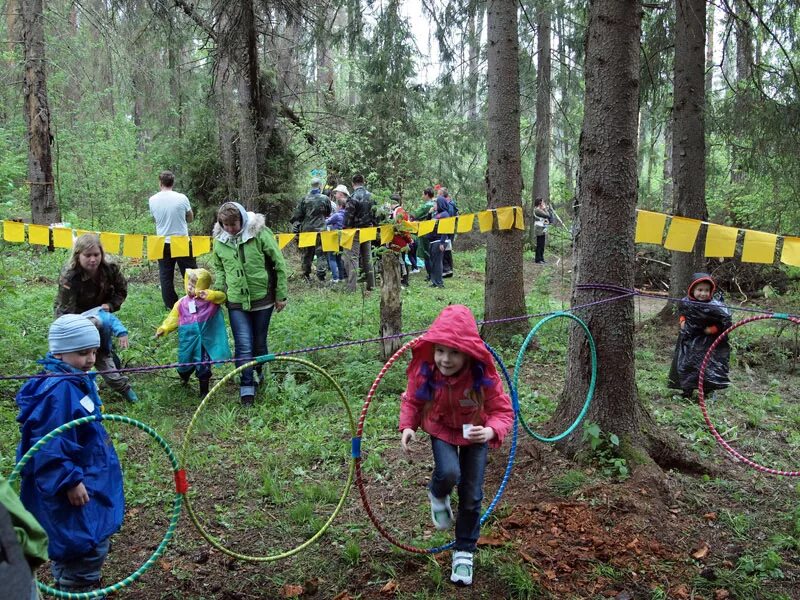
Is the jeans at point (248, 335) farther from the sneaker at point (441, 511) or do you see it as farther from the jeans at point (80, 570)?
the jeans at point (80, 570)

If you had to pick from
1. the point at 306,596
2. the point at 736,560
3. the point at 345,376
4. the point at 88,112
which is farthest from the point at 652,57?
the point at 88,112

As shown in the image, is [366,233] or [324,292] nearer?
[366,233]

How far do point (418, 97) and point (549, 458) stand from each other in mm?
13770

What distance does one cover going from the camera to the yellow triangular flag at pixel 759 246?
25.8 ft

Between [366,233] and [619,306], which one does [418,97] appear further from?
[619,306]

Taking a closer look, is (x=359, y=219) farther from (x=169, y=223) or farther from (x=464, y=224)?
(x=169, y=223)

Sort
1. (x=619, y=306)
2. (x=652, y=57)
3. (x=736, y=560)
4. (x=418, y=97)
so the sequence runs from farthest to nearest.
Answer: (x=418, y=97) → (x=652, y=57) → (x=619, y=306) → (x=736, y=560)

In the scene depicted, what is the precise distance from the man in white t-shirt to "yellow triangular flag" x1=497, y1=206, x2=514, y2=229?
4.60 meters

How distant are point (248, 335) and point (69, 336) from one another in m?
3.17

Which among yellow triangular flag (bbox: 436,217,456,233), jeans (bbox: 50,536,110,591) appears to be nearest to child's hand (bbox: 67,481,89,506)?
jeans (bbox: 50,536,110,591)

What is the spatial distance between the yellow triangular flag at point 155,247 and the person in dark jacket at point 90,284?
11.2 ft

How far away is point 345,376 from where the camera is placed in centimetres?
694

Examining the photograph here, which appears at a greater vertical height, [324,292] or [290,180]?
[290,180]

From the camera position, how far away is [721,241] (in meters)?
8.12
